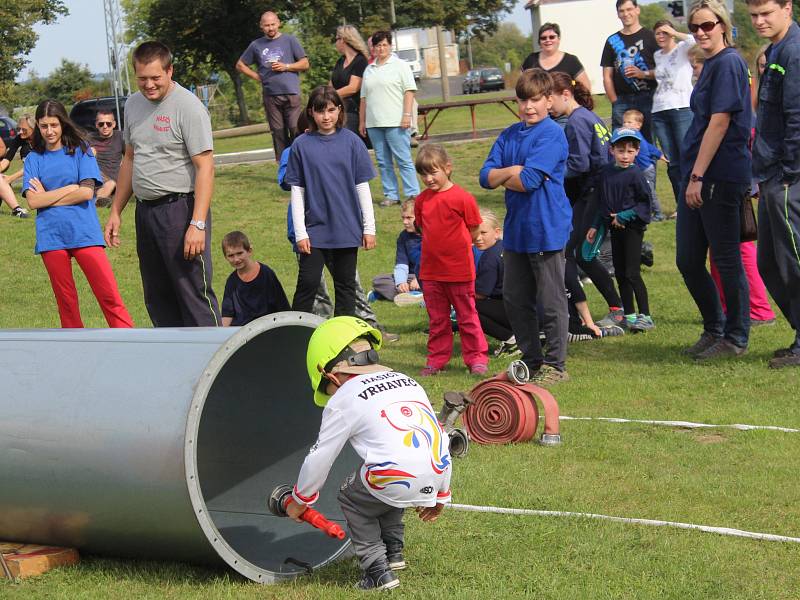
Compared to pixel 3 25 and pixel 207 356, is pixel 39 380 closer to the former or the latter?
pixel 207 356

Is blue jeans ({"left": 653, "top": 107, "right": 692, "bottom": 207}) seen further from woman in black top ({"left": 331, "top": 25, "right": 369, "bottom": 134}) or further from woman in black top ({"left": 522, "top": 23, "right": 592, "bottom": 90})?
woman in black top ({"left": 331, "top": 25, "right": 369, "bottom": 134})

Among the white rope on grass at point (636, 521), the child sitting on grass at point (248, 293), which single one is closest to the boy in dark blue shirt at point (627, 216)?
the child sitting on grass at point (248, 293)

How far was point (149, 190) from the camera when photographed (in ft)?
24.8

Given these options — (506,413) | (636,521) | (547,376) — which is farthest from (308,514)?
(547,376)

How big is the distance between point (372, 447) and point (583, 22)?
176 ft

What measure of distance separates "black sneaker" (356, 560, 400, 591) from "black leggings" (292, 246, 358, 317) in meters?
4.48

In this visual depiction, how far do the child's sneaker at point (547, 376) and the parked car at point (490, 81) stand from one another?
65114mm

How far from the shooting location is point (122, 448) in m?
4.55

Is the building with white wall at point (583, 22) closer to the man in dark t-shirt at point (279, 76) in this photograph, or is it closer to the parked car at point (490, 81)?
the parked car at point (490, 81)

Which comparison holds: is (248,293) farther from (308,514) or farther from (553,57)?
(553,57)

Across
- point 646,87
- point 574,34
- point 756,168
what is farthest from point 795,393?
point 574,34

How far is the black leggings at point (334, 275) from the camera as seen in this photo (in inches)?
353

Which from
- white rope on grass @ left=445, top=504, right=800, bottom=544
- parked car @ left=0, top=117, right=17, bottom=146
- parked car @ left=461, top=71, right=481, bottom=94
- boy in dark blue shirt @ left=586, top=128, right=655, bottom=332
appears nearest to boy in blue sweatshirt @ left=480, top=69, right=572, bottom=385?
boy in dark blue shirt @ left=586, top=128, right=655, bottom=332

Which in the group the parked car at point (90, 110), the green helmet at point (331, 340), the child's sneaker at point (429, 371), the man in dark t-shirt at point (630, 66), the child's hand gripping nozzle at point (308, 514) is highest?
the parked car at point (90, 110)
